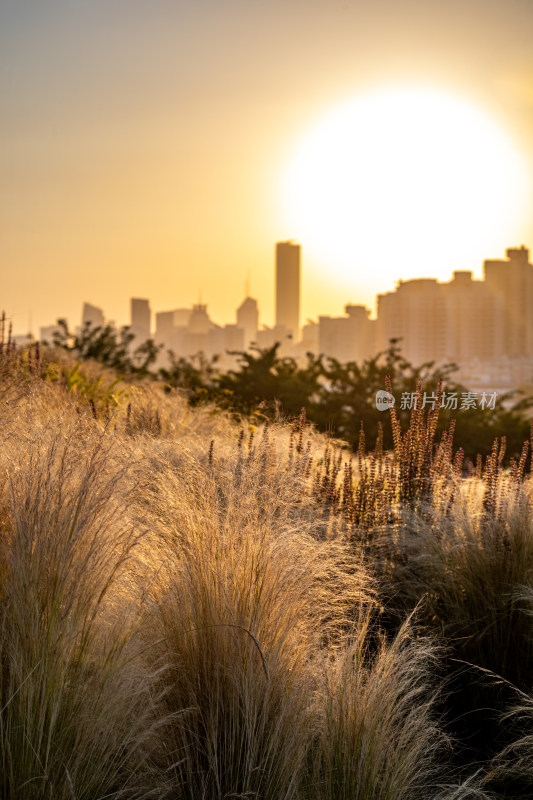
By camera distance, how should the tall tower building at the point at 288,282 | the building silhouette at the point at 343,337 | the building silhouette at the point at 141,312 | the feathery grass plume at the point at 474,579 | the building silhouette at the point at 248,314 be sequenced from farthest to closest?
the tall tower building at the point at 288,282 → the building silhouette at the point at 248,314 → the building silhouette at the point at 141,312 → the building silhouette at the point at 343,337 → the feathery grass plume at the point at 474,579

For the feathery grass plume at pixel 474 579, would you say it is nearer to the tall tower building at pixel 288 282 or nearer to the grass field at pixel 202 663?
the grass field at pixel 202 663

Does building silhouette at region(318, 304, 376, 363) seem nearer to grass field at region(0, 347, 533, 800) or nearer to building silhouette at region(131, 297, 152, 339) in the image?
building silhouette at region(131, 297, 152, 339)

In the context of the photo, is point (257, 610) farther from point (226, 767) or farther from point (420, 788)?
point (420, 788)

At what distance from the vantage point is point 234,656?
2.40 m

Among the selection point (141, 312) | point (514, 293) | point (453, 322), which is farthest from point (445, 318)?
point (141, 312)

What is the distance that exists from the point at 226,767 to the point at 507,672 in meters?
1.74

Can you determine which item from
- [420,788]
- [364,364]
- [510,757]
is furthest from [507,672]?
[364,364]

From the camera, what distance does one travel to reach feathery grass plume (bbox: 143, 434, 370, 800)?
2.25 meters

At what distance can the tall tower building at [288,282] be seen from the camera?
15612 centimetres

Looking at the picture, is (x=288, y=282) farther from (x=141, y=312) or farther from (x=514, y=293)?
(x=514, y=293)

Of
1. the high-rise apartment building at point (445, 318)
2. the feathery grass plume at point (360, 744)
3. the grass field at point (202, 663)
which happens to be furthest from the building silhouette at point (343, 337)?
the feathery grass plume at point (360, 744)

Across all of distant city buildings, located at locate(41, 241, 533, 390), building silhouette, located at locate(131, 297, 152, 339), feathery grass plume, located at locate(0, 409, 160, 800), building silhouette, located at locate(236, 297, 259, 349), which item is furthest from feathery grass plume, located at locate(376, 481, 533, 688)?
building silhouette, located at locate(236, 297, 259, 349)

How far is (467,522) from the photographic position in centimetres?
393

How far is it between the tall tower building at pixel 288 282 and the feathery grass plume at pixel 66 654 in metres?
153
